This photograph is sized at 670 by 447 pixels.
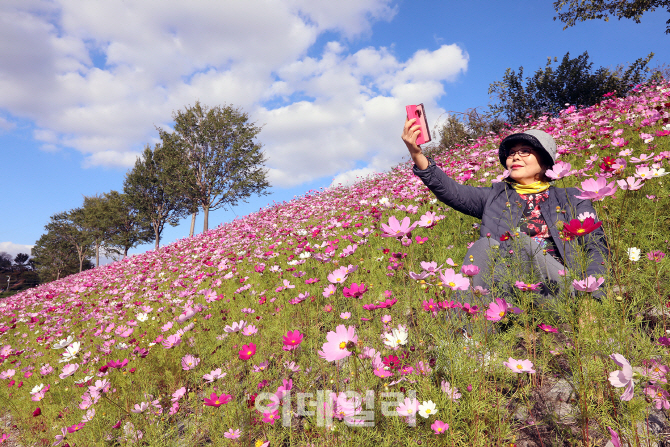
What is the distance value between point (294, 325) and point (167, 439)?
117 centimetres

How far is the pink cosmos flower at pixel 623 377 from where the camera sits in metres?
0.88

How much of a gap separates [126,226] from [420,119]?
104ft

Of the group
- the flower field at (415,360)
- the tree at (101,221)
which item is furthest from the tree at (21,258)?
the flower field at (415,360)

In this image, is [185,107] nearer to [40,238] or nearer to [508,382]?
[508,382]

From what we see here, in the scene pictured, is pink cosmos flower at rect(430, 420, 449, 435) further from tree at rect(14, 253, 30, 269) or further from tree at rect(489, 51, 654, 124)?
tree at rect(14, 253, 30, 269)

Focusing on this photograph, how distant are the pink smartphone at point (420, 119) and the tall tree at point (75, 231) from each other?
37.7 m

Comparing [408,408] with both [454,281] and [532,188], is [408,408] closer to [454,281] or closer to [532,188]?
[454,281]

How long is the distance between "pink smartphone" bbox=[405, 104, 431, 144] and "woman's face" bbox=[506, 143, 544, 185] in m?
0.94

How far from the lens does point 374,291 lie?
9.29 ft

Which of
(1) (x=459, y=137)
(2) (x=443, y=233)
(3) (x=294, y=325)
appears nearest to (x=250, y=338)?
(3) (x=294, y=325)

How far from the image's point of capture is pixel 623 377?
92 cm

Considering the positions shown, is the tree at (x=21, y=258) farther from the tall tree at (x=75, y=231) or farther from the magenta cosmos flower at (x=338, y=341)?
the magenta cosmos flower at (x=338, y=341)

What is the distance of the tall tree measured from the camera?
31795 mm

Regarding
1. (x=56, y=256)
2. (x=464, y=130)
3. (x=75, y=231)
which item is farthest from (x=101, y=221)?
(x=464, y=130)
